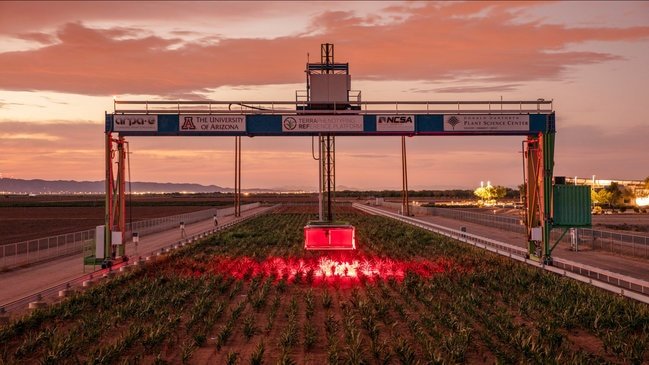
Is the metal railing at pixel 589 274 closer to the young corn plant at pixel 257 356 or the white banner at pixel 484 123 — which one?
the white banner at pixel 484 123

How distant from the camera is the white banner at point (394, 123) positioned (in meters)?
29.4

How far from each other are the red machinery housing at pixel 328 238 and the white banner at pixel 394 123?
537 cm


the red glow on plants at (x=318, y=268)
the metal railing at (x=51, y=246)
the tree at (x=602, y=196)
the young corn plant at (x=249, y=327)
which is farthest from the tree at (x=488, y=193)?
the young corn plant at (x=249, y=327)

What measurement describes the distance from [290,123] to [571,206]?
44.0ft

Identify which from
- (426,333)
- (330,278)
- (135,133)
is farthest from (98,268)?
(426,333)

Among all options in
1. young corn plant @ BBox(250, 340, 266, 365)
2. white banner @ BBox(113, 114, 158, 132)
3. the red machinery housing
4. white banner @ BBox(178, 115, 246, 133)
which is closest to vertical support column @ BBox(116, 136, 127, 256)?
white banner @ BBox(113, 114, 158, 132)

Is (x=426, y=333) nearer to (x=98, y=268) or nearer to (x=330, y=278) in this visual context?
(x=330, y=278)

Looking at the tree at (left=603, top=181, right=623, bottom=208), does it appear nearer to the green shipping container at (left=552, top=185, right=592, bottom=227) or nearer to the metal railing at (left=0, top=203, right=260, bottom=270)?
the metal railing at (left=0, top=203, right=260, bottom=270)

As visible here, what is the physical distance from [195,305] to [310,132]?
36.3 ft

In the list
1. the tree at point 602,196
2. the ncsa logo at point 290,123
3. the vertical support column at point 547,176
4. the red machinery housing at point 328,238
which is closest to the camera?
the red machinery housing at point 328,238

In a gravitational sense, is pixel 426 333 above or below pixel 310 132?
below

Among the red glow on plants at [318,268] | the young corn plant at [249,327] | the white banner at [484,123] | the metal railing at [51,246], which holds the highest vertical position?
the white banner at [484,123]

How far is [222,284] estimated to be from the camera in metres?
26.0

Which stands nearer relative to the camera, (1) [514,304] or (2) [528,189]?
(1) [514,304]
